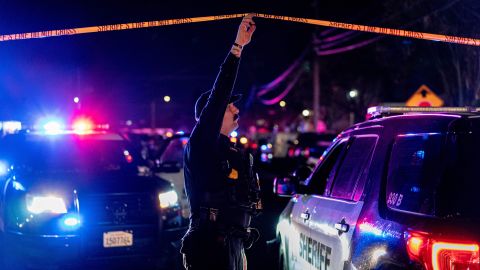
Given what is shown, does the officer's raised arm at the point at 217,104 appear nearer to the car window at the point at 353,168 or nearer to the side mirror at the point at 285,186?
the car window at the point at 353,168

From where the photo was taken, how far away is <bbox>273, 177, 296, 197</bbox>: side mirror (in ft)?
16.6

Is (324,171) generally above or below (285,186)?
above

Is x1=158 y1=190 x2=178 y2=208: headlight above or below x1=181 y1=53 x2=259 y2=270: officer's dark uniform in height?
below

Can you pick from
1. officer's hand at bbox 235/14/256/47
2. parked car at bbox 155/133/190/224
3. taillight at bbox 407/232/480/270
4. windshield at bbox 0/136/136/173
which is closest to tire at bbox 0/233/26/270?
windshield at bbox 0/136/136/173

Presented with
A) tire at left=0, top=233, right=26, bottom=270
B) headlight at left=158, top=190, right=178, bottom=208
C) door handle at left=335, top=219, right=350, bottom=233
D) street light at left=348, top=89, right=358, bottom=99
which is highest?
street light at left=348, top=89, right=358, bottom=99

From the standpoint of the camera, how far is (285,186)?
512cm

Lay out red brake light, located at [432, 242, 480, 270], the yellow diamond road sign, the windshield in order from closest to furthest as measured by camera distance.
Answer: red brake light, located at [432, 242, 480, 270]
the windshield
the yellow diamond road sign

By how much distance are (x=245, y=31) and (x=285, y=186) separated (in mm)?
1736

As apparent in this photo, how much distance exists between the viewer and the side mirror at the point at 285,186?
506 centimetres

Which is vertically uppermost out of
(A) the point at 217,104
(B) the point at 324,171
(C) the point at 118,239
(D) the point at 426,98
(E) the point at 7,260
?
(D) the point at 426,98

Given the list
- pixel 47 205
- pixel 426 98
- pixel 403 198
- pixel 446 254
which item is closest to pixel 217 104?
pixel 403 198

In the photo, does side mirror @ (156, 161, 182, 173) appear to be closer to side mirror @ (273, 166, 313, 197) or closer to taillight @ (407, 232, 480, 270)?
side mirror @ (273, 166, 313, 197)

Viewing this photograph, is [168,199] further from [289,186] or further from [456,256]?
[456,256]

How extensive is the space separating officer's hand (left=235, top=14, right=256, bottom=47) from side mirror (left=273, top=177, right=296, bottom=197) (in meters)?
1.64
